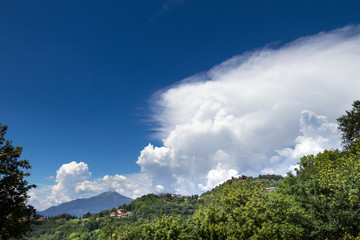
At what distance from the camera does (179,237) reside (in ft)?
79.2

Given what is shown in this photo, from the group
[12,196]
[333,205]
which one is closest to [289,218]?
[333,205]

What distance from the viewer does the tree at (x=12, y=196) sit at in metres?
18.4

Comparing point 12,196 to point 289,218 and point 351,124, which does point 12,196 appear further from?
point 351,124

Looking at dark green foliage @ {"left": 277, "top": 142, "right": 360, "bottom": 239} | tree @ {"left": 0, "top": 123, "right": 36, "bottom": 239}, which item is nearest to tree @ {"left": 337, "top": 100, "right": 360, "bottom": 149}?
dark green foliage @ {"left": 277, "top": 142, "right": 360, "bottom": 239}

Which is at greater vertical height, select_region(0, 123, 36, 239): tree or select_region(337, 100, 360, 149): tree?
select_region(337, 100, 360, 149): tree

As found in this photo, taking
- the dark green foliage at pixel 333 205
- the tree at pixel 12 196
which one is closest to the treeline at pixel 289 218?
the dark green foliage at pixel 333 205

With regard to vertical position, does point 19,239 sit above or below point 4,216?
below

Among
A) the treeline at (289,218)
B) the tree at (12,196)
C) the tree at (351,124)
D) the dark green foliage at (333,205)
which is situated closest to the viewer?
the tree at (12,196)

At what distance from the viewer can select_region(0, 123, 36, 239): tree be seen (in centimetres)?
1838

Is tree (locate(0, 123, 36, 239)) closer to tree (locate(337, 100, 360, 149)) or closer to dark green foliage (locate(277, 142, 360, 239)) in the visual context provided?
dark green foliage (locate(277, 142, 360, 239))

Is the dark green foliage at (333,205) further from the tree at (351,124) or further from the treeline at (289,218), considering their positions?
the tree at (351,124)

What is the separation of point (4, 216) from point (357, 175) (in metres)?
38.5

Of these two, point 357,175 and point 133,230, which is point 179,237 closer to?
point 133,230

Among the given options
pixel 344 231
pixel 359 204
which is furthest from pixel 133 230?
pixel 359 204
